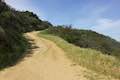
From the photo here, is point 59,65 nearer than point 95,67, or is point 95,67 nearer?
point 95,67

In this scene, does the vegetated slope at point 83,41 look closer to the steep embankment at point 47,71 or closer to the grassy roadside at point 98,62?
the grassy roadside at point 98,62

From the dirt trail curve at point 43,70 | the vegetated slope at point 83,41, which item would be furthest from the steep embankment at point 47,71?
the vegetated slope at point 83,41

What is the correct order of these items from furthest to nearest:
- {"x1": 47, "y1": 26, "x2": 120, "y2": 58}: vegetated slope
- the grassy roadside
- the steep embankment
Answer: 1. {"x1": 47, "y1": 26, "x2": 120, "y2": 58}: vegetated slope
2. the grassy roadside
3. the steep embankment

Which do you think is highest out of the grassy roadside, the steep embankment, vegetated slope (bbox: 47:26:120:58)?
vegetated slope (bbox: 47:26:120:58)

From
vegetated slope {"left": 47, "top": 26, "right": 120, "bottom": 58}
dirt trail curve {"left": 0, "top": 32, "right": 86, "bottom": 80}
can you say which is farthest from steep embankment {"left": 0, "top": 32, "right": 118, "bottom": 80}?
vegetated slope {"left": 47, "top": 26, "right": 120, "bottom": 58}

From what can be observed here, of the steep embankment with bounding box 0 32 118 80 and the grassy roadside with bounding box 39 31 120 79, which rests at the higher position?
the grassy roadside with bounding box 39 31 120 79

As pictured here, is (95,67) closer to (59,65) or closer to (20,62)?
(59,65)

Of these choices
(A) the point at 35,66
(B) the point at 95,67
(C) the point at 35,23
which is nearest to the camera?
(B) the point at 95,67

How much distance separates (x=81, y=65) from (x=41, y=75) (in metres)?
3.54

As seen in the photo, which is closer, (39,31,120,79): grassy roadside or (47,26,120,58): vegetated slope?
(39,31,120,79): grassy roadside

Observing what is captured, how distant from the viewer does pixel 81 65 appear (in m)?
17.9

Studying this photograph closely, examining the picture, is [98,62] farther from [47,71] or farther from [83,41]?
[83,41]

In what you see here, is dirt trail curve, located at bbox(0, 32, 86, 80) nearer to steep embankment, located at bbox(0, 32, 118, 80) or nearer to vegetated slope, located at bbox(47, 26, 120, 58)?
steep embankment, located at bbox(0, 32, 118, 80)

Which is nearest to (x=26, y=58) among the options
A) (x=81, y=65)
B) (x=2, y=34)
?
(x=2, y=34)
